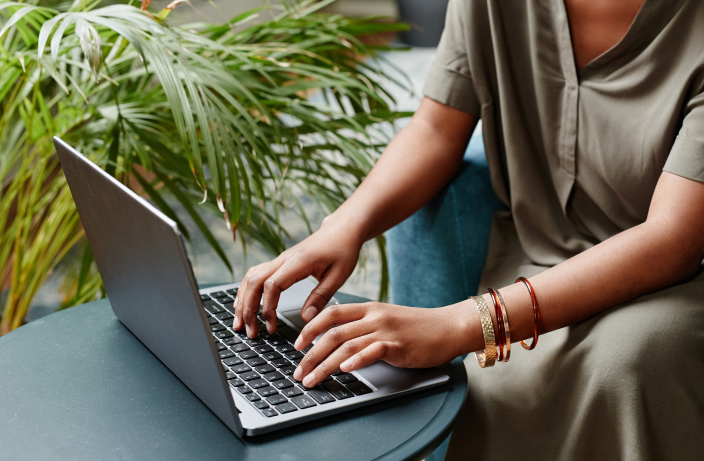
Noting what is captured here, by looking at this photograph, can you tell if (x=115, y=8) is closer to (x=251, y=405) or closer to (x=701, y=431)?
(x=251, y=405)

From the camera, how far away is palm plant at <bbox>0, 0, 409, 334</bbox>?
0.80 meters

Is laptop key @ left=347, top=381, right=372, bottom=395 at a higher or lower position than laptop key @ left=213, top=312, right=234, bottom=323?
lower

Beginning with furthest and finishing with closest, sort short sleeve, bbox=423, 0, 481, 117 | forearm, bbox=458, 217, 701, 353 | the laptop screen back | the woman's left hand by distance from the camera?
short sleeve, bbox=423, 0, 481, 117 < forearm, bbox=458, 217, 701, 353 < the woman's left hand < the laptop screen back

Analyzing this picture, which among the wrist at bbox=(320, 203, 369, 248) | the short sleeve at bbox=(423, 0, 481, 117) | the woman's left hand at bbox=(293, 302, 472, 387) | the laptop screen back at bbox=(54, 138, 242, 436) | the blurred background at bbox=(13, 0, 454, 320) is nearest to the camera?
the laptop screen back at bbox=(54, 138, 242, 436)

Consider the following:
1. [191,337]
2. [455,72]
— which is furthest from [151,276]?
[455,72]

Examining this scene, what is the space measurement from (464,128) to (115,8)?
506 millimetres

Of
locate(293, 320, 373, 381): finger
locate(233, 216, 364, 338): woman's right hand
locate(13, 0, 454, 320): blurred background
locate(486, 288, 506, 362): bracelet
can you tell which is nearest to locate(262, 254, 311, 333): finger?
locate(233, 216, 364, 338): woman's right hand

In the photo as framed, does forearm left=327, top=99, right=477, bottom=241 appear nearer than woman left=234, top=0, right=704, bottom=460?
No

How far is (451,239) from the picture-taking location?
0.96 m

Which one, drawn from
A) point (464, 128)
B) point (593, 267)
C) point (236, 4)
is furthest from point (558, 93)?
point (236, 4)

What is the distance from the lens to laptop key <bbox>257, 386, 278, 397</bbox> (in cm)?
53

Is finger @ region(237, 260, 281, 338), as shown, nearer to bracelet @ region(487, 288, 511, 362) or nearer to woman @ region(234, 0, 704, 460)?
woman @ region(234, 0, 704, 460)

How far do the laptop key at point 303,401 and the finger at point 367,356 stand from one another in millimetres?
37

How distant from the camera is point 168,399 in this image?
0.56m
